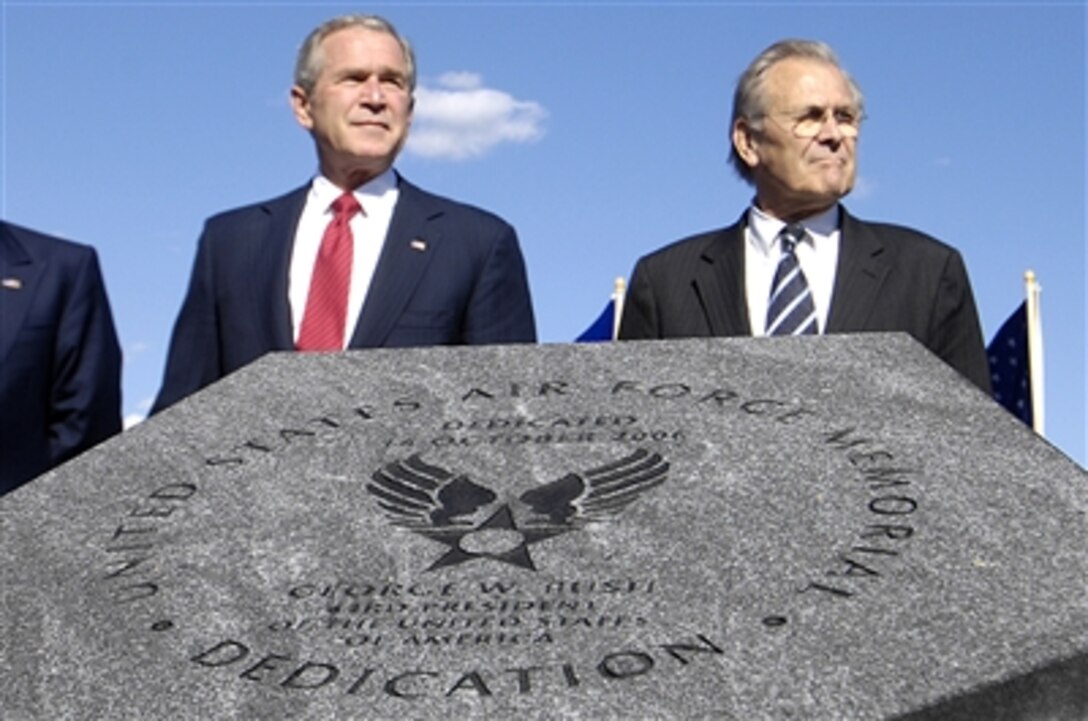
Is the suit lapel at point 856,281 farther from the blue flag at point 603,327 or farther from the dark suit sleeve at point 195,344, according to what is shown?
the blue flag at point 603,327

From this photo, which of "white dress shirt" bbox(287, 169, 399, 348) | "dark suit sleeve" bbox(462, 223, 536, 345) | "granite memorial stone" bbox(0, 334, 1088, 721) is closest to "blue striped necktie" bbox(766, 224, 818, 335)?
"granite memorial stone" bbox(0, 334, 1088, 721)

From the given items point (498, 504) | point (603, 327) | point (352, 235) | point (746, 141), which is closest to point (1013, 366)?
point (603, 327)

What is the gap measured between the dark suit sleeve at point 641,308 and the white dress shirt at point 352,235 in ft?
2.79

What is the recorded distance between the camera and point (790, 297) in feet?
20.0

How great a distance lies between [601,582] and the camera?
4043mm

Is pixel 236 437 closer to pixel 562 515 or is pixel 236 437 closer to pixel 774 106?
pixel 562 515

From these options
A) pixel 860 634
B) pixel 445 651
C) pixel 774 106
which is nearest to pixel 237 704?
pixel 445 651

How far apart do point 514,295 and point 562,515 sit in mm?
2123

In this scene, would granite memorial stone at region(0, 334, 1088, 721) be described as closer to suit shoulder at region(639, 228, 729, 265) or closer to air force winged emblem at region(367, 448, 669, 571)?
air force winged emblem at region(367, 448, 669, 571)

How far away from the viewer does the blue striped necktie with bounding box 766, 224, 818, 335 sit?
19.8 ft

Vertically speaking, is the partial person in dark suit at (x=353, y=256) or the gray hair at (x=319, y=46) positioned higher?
the gray hair at (x=319, y=46)

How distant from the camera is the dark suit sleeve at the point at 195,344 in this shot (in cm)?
630

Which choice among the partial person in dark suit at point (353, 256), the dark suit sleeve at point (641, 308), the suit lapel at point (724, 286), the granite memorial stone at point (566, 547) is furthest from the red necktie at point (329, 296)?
the suit lapel at point (724, 286)

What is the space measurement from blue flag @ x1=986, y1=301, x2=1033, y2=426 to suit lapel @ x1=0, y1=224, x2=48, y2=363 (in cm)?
824
